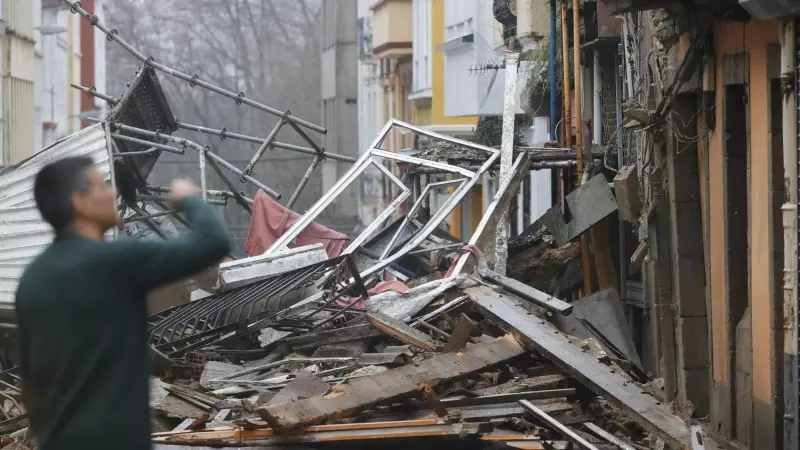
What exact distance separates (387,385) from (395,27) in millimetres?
31587

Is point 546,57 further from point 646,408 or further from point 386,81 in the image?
point 386,81

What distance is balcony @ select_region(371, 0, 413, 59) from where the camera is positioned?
4044cm

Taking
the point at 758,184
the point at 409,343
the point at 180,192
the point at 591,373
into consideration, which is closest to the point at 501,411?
the point at 591,373

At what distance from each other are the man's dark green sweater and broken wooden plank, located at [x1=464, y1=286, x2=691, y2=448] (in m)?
5.49

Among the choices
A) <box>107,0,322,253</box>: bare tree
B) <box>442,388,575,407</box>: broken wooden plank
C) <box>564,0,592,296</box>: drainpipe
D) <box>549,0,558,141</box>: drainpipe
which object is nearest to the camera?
<box>442,388,575,407</box>: broken wooden plank

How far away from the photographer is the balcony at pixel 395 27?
40.4 metres

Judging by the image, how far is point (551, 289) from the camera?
17781 mm

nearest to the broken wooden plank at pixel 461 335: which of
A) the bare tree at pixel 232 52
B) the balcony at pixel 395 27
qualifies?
the balcony at pixel 395 27

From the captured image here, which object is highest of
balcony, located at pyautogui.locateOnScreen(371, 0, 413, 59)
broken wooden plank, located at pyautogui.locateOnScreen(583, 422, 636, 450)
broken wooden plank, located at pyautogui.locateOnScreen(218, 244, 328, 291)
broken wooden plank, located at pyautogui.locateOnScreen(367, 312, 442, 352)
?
balcony, located at pyautogui.locateOnScreen(371, 0, 413, 59)

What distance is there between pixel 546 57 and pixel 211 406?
1104 centimetres

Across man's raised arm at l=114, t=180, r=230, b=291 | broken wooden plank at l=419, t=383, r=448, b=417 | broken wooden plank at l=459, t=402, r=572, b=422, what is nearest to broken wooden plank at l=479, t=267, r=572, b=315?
broken wooden plank at l=459, t=402, r=572, b=422

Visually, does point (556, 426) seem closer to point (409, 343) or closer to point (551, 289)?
point (409, 343)

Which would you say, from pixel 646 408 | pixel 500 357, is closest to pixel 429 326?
pixel 500 357

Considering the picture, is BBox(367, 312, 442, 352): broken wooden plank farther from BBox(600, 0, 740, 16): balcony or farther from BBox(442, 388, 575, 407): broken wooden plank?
BBox(600, 0, 740, 16): balcony
